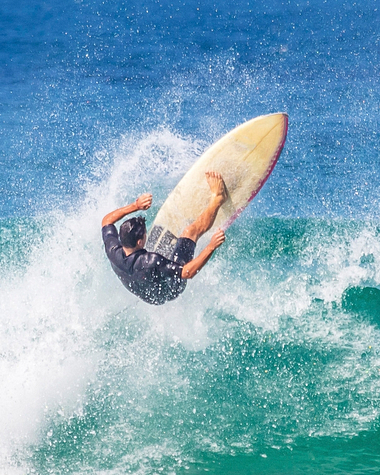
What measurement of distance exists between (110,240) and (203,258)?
40.5 inches

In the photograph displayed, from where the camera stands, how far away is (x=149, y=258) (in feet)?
15.7

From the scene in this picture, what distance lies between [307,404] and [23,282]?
509 centimetres

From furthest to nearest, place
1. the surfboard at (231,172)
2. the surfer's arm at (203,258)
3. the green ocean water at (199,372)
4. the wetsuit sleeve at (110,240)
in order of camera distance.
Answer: the surfboard at (231,172)
the wetsuit sleeve at (110,240)
the surfer's arm at (203,258)
the green ocean water at (199,372)

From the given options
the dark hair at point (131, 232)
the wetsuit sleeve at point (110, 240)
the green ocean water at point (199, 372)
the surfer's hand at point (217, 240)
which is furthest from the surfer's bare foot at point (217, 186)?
the green ocean water at point (199, 372)

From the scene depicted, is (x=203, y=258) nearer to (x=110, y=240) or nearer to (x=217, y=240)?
(x=217, y=240)

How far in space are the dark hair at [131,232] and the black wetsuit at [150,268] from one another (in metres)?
0.12

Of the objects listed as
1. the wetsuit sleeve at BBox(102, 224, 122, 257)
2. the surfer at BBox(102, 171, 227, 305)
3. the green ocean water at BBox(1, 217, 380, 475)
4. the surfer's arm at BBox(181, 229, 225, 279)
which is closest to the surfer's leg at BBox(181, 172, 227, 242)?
the surfer at BBox(102, 171, 227, 305)

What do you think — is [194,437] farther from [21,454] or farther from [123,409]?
[21,454]

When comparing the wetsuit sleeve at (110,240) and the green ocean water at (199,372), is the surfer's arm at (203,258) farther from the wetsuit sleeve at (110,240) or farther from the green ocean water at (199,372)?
the green ocean water at (199,372)

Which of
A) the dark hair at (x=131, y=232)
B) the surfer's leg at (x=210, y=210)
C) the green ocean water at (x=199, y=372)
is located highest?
the surfer's leg at (x=210, y=210)

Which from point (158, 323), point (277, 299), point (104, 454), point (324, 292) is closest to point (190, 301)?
point (158, 323)

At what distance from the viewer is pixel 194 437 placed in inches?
185

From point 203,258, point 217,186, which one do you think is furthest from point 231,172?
point 203,258

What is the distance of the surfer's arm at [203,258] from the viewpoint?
4625 millimetres
